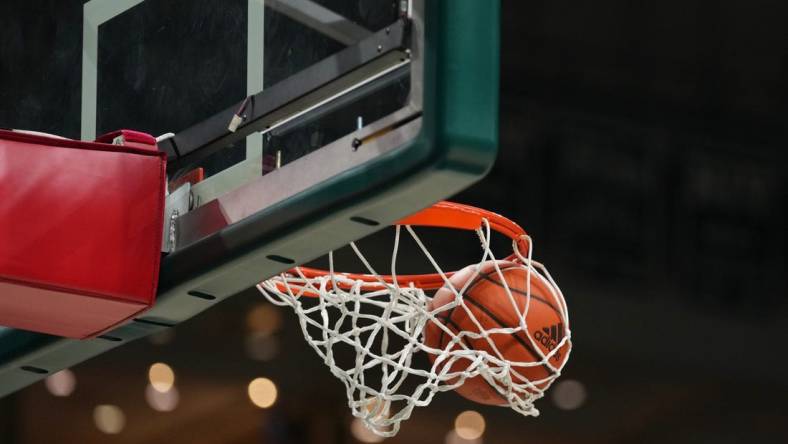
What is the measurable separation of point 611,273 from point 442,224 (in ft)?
10.1

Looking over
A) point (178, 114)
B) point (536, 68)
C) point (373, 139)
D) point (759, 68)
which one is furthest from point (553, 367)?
point (759, 68)

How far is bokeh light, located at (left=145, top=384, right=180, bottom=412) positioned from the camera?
498 cm

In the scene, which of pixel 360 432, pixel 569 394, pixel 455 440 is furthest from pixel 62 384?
pixel 569 394

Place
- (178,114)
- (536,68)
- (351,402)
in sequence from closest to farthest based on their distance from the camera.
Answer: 1. (178,114)
2. (351,402)
3. (536,68)

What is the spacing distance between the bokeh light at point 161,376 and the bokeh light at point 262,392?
0.28m

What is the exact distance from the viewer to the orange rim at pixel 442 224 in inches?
79.0

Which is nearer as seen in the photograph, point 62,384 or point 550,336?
point 550,336

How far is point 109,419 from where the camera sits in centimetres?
496

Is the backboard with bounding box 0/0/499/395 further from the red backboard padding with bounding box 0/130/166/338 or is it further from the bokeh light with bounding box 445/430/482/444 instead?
the bokeh light with bounding box 445/430/482/444

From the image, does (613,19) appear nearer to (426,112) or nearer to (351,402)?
(351,402)

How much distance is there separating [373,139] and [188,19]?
47cm

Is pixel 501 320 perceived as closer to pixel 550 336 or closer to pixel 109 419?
pixel 550 336

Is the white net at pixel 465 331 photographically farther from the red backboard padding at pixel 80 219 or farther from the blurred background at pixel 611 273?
the blurred background at pixel 611 273

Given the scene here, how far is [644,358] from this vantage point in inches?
202
